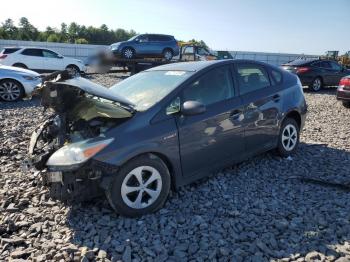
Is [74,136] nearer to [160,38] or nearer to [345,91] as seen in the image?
[345,91]

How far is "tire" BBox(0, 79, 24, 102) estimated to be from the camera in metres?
11.0

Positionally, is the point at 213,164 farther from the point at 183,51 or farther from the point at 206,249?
the point at 183,51

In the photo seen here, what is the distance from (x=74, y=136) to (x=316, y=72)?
14.9 meters

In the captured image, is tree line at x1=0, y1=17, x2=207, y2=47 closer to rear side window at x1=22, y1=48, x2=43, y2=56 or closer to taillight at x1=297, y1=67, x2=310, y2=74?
rear side window at x1=22, y1=48, x2=43, y2=56

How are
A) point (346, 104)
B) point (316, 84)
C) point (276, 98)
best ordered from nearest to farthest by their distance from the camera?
point (276, 98), point (346, 104), point (316, 84)

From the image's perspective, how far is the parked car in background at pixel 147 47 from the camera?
2009 centimetres

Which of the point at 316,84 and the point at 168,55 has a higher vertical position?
the point at 168,55

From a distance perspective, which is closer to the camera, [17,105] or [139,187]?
[139,187]

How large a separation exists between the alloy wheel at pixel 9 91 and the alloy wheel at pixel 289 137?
863 cm

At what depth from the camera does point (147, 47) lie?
20.6m

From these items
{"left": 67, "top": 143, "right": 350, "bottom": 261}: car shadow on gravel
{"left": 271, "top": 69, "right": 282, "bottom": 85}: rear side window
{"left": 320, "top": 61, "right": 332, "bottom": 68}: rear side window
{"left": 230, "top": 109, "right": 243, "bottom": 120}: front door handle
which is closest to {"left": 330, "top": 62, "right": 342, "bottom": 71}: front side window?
{"left": 320, "top": 61, "right": 332, "bottom": 68}: rear side window

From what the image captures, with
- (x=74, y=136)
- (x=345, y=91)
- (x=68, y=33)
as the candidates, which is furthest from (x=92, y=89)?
(x=68, y=33)

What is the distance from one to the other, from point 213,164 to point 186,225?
3.39 ft

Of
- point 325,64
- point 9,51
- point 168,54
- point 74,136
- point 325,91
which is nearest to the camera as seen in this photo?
point 74,136
